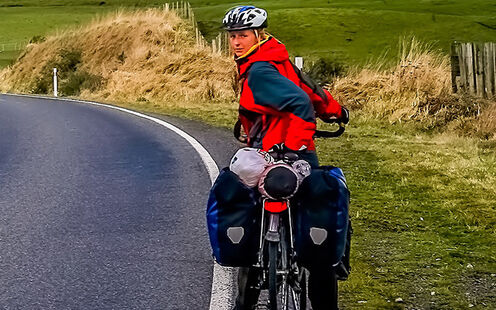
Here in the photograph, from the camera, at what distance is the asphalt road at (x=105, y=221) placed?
17.6ft

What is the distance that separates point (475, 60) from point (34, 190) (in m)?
10.2

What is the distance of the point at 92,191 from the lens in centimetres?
902

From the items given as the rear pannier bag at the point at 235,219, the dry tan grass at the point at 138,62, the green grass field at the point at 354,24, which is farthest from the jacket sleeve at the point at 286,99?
the green grass field at the point at 354,24

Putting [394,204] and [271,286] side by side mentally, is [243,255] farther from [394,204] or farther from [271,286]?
[394,204]

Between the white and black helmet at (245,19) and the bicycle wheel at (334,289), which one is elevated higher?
the white and black helmet at (245,19)

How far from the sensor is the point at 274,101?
3775 millimetres

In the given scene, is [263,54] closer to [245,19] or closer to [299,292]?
[245,19]

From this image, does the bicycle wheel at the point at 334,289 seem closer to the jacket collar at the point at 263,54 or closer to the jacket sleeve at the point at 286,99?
the jacket sleeve at the point at 286,99

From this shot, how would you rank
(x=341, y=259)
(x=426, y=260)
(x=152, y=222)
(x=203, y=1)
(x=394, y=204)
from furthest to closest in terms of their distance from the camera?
(x=203, y=1)
(x=394, y=204)
(x=152, y=222)
(x=426, y=260)
(x=341, y=259)

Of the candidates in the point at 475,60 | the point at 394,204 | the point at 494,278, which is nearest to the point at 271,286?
the point at 494,278

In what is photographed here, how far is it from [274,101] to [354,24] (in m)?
77.4

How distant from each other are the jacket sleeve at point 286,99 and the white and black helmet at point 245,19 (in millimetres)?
266

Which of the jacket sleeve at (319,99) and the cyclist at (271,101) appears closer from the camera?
the cyclist at (271,101)

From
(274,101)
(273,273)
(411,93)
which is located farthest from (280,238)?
(411,93)
